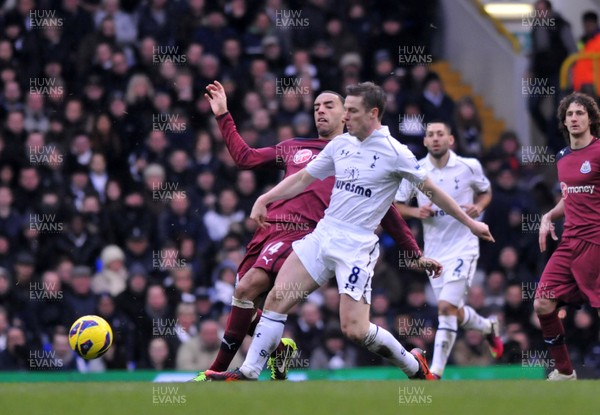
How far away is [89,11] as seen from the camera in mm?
16859

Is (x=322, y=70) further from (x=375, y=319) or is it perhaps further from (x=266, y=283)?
(x=266, y=283)

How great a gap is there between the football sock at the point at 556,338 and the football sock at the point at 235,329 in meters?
2.40

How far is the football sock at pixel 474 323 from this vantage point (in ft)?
41.5

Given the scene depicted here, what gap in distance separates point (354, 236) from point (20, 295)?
21.4ft

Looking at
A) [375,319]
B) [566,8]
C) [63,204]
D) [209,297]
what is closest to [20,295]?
[63,204]

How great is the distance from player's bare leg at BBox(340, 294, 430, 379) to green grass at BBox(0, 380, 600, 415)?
0.30m

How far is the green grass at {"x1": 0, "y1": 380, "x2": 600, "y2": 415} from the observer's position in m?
7.26

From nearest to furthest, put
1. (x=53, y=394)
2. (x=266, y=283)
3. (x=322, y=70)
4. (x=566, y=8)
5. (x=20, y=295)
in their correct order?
(x=53, y=394)
(x=266, y=283)
(x=20, y=295)
(x=322, y=70)
(x=566, y=8)

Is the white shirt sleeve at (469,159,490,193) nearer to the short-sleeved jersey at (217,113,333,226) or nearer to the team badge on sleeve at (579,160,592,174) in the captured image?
the team badge on sleeve at (579,160,592,174)

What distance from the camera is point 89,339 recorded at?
10.2 m

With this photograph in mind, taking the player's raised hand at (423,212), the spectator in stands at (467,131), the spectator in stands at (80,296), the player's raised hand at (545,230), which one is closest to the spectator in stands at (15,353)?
the spectator in stands at (80,296)

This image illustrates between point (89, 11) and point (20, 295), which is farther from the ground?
point (89, 11)

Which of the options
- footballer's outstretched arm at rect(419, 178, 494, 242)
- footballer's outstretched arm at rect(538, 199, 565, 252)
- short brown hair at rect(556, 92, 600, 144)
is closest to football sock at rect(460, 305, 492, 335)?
footballer's outstretched arm at rect(538, 199, 565, 252)

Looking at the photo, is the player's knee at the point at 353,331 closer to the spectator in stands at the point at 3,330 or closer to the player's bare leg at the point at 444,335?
the player's bare leg at the point at 444,335
